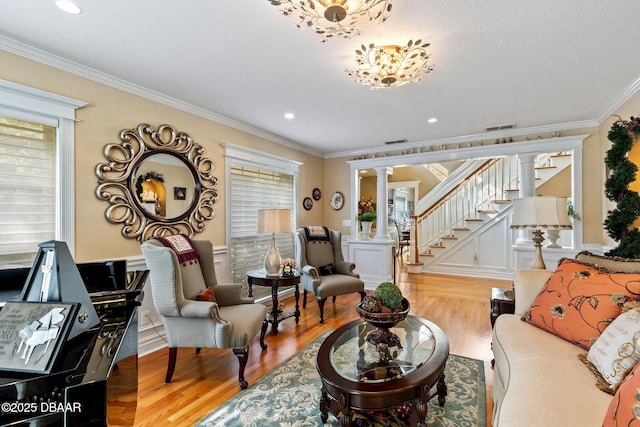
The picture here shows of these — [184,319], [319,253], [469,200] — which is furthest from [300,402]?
[469,200]

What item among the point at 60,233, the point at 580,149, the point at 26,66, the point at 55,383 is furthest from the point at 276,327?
the point at 580,149

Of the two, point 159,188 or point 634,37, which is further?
point 159,188

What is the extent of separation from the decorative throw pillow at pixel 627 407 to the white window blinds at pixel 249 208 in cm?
334

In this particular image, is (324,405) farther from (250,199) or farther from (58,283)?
(250,199)

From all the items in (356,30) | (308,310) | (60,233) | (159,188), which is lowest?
(308,310)

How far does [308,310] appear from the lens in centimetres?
377

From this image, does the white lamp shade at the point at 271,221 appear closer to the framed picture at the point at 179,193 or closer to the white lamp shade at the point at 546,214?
the framed picture at the point at 179,193

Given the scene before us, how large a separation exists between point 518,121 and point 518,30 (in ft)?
7.01

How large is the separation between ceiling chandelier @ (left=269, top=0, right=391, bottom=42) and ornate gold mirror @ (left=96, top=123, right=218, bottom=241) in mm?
1863

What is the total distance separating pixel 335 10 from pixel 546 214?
7.41 ft

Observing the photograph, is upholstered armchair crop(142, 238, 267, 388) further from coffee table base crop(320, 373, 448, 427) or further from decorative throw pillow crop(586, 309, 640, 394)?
decorative throw pillow crop(586, 309, 640, 394)

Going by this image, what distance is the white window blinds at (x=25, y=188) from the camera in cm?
196

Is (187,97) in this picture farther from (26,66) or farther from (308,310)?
(308,310)

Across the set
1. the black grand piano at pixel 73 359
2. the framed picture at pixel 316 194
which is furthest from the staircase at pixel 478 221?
the black grand piano at pixel 73 359
